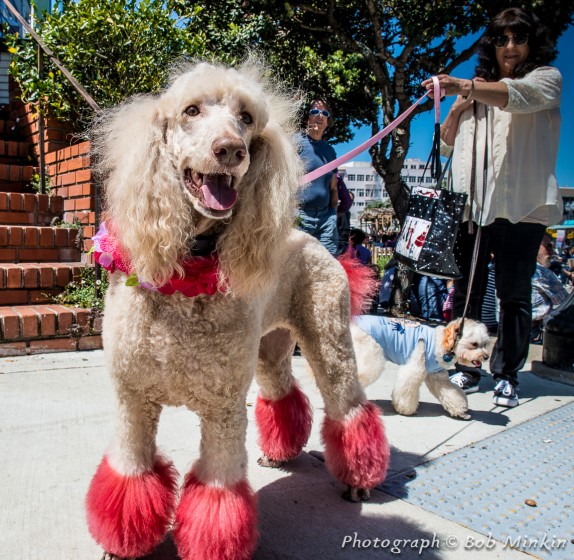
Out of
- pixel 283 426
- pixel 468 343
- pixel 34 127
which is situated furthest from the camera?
pixel 34 127

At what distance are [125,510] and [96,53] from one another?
3.71 m

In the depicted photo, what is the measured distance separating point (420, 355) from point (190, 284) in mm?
2290

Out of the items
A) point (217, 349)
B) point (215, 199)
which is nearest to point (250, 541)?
point (217, 349)

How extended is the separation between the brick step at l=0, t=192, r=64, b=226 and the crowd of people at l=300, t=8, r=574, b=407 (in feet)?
7.69

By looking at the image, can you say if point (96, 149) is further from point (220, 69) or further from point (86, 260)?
point (86, 260)

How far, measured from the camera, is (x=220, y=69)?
1.55 meters

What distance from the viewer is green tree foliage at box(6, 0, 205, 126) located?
4.02 metres

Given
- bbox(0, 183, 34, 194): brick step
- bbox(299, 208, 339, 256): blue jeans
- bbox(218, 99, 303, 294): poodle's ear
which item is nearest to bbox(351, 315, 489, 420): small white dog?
bbox(299, 208, 339, 256): blue jeans

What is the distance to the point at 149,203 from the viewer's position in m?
1.41

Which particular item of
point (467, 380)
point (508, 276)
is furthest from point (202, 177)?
point (467, 380)

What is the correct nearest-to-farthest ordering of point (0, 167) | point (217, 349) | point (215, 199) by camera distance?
point (215, 199)
point (217, 349)
point (0, 167)

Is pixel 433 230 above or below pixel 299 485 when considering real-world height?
above

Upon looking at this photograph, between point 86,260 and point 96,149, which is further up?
point 96,149

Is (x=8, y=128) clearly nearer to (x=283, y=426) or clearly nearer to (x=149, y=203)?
(x=283, y=426)
